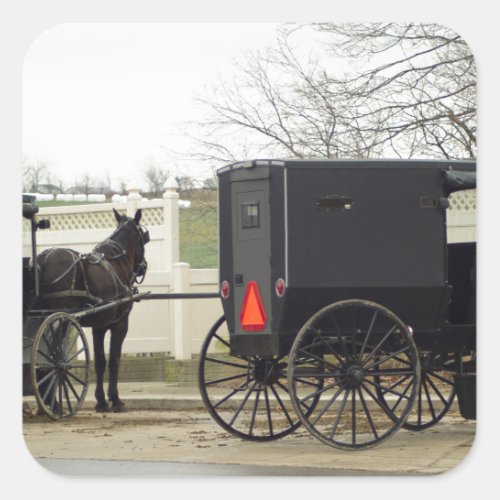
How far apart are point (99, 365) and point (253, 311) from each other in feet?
10.4

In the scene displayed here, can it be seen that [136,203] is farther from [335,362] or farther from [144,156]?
[335,362]

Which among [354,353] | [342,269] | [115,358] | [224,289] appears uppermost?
[342,269]

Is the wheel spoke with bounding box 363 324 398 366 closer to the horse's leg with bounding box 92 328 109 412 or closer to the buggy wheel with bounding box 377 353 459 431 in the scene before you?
the buggy wheel with bounding box 377 353 459 431

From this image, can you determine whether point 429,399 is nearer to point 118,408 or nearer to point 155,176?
point 155,176

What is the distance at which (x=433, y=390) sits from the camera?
13031mm

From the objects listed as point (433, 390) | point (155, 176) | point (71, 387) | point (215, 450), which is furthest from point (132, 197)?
point (433, 390)

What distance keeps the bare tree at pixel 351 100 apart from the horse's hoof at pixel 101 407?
2525 mm

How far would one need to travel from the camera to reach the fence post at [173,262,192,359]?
1455 cm

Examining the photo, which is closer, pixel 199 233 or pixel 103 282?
pixel 199 233

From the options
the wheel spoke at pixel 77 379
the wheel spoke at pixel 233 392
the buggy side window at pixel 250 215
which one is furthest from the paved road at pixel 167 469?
the wheel spoke at pixel 77 379

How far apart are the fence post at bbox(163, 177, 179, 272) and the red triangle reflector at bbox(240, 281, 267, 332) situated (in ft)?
3.77

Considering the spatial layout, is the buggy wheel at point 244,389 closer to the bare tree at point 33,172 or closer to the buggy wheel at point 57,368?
the buggy wheel at point 57,368

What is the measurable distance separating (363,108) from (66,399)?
3069 millimetres

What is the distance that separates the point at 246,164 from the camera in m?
11.3
